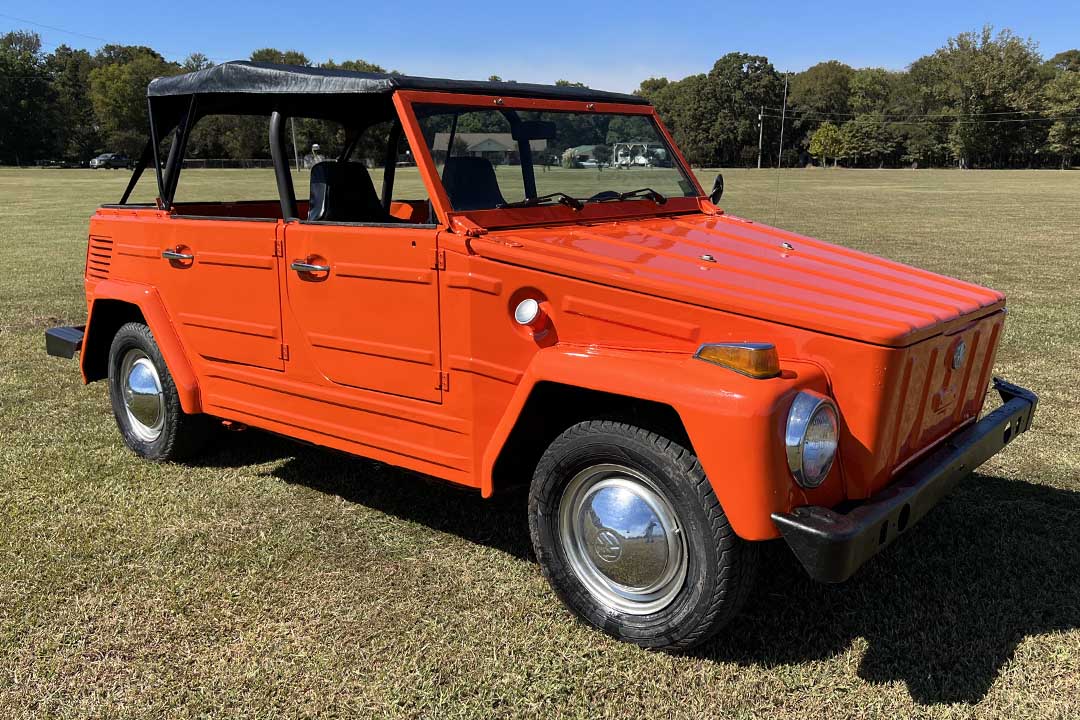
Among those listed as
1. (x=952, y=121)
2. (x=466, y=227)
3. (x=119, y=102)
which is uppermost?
(x=952, y=121)

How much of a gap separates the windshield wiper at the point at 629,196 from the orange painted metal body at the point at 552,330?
0.21 ft

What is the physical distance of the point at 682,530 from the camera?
106 inches

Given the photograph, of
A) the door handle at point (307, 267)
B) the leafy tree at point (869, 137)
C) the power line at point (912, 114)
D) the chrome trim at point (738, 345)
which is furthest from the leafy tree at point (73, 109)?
the chrome trim at point (738, 345)

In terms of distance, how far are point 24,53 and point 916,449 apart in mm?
105455

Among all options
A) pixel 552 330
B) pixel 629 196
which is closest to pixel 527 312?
pixel 552 330

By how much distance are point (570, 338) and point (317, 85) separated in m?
1.67

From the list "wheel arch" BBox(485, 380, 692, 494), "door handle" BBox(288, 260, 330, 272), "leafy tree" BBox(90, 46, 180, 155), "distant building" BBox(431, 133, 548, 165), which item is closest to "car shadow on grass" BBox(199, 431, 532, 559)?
"wheel arch" BBox(485, 380, 692, 494)

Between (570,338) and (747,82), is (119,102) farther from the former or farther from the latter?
(570,338)

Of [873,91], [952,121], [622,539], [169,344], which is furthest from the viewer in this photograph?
[873,91]

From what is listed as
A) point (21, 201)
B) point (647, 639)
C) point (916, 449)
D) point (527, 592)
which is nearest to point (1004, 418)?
point (916, 449)

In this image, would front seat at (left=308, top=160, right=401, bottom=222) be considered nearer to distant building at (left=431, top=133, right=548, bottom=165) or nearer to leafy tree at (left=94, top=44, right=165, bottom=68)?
distant building at (left=431, top=133, right=548, bottom=165)

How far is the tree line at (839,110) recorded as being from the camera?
80.9 meters

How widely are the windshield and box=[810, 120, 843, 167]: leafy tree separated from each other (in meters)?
94.6

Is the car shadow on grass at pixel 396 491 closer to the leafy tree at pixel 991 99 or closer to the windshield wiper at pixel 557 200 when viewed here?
the windshield wiper at pixel 557 200
